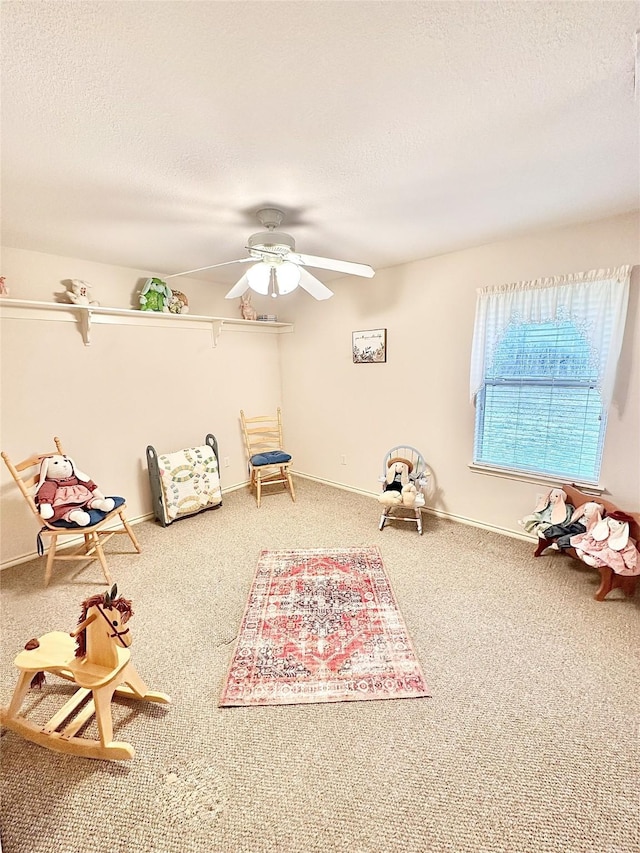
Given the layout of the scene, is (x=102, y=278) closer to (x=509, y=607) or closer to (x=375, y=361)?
(x=375, y=361)

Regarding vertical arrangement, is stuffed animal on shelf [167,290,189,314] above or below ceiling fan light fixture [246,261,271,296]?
above

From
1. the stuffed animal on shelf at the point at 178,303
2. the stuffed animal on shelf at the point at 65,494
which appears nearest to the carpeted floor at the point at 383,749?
the stuffed animal on shelf at the point at 65,494

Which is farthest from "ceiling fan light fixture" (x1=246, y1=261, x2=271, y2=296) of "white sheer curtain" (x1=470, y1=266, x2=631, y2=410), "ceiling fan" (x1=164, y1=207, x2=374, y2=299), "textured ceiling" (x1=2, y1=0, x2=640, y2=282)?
"white sheer curtain" (x1=470, y1=266, x2=631, y2=410)

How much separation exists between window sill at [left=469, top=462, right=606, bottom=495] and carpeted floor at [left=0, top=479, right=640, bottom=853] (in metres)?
0.60

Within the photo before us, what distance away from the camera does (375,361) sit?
11.4ft

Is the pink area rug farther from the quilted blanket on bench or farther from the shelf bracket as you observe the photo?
the shelf bracket

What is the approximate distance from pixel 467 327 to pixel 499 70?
76.6 inches

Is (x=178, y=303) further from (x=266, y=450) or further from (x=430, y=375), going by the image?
(x=430, y=375)

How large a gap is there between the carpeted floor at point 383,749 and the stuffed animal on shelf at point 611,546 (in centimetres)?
27

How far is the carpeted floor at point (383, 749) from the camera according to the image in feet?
3.61

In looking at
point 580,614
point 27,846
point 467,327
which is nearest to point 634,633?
point 580,614

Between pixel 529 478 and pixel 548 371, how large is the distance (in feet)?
2.68

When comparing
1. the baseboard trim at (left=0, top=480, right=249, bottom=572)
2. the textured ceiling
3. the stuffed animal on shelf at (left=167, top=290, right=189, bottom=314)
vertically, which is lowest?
the baseboard trim at (left=0, top=480, right=249, bottom=572)

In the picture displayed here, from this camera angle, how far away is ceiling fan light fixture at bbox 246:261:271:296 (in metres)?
2.00
